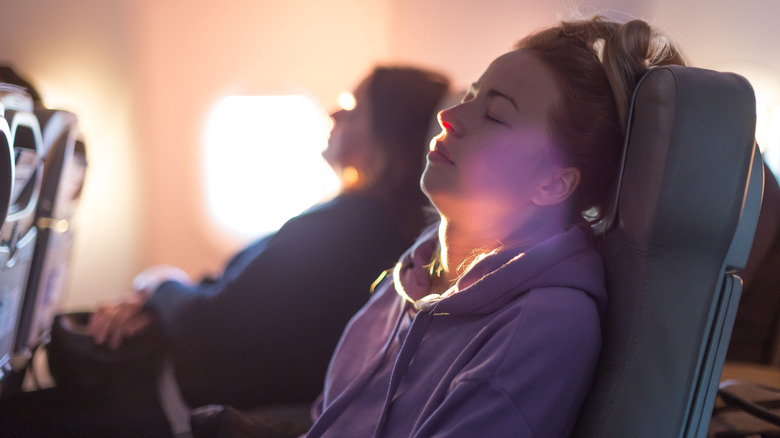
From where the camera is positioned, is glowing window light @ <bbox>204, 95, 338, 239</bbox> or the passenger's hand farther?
glowing window light @ <bbox>204, 95, 338, 239</bbox>

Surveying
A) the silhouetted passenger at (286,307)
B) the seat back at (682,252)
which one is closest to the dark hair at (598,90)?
the seat back at (682,252)

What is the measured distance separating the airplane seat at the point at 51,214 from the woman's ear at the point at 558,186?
3.21ft

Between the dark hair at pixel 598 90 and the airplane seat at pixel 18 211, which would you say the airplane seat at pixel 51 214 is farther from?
the dark hair at pixel 598 90

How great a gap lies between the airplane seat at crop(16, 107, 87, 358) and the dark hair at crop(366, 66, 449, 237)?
73 cm

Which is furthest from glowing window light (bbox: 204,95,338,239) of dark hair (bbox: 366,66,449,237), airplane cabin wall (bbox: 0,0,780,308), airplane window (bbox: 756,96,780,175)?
airplane window (bbox: 756,96,780,175)

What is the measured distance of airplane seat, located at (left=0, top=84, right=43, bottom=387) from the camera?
1.08 m

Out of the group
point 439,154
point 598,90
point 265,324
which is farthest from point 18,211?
point 598,90

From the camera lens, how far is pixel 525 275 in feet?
2.77

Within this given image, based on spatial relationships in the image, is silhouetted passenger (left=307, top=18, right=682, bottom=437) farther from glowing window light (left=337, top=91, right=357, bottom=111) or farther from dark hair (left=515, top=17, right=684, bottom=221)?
glowing window light (left=337, top=91, right=357, bottom=111)

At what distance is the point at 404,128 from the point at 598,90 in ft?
2.51

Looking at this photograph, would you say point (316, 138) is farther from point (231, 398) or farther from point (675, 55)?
point (675, 55)

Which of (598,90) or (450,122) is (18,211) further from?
(598,90)

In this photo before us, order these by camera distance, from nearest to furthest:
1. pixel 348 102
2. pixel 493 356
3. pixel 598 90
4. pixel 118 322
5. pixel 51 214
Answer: pixel 493 356, pixel 598 90, pixel 51 214, pixel 118 322, pixel 348 102

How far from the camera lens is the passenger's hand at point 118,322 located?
157 cm
